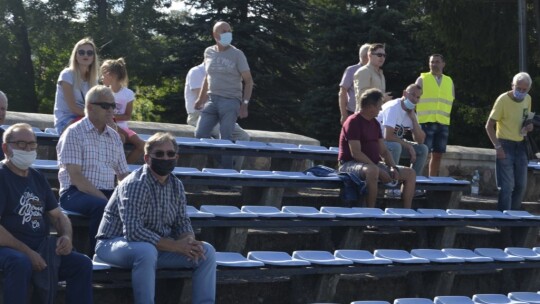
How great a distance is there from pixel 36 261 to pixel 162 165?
0.95m

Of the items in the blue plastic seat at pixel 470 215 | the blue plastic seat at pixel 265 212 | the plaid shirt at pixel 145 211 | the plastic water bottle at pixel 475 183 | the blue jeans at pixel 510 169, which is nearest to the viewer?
the plaid shirt at pixel 145 211

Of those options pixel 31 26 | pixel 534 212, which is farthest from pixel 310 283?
pixel 31 26

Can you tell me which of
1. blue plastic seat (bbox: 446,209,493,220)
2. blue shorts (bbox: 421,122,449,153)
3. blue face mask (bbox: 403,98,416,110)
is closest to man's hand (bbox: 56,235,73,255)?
blue plastic seat (bbox: 446,209,493,220)

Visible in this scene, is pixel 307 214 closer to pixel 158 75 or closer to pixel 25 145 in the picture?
pixel 25 145

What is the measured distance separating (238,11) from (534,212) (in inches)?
622

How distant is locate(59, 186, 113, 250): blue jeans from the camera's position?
631 centimetres

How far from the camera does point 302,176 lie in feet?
27.5

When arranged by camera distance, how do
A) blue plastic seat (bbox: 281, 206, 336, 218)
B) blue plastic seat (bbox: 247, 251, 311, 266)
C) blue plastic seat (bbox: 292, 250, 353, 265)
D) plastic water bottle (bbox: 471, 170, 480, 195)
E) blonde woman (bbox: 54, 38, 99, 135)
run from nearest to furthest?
blue plastic seat (bbox: 247, 251, 311, 266) → blue plastic seat (bbox: 292, 250, 353, 265) → blue plastic seat (bbox: 281, 206, 336, 218) → blonde woman (bbox: 54, 38, 99, 135) → plastic water bottle (bbox: 471, 170, 480, 195)

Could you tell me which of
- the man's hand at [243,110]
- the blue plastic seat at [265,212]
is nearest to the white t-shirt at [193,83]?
the man's hand at [243,110]

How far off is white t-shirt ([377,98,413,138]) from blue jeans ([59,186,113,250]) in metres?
3.80

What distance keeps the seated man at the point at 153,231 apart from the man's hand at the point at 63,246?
0.28 m

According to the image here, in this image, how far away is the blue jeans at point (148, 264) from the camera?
570 cm

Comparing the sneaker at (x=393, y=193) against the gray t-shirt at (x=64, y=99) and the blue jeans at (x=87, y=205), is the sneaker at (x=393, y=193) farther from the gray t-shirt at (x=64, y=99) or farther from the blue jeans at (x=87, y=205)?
the blue jeans at (x=87, y=205)

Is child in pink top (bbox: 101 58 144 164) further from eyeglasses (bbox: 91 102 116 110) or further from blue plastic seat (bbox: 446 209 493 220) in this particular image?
blue plastic seat (bbox: 446 209 493 220)
